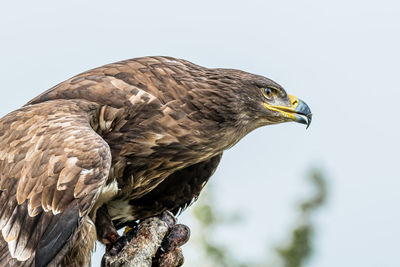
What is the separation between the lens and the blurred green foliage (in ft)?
61.4

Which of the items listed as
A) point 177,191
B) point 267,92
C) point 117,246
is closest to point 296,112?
point 267,92

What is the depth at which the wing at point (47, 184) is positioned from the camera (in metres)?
6.77

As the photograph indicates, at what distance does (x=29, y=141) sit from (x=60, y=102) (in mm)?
610

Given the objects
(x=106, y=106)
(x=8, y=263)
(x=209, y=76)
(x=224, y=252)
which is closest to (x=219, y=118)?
(x=209, y=76)

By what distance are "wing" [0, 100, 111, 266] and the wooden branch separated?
874 mm

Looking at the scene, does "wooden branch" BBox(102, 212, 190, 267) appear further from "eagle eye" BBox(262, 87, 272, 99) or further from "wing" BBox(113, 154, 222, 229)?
"eagle eye" BBox(262, 87, 272, 99)

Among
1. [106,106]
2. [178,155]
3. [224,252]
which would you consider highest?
[106,106]

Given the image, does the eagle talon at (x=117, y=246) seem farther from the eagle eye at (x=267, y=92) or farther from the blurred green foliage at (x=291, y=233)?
the blurred green foliage at (x=291, y=233)

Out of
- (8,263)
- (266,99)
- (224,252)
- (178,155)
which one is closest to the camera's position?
(8,263)

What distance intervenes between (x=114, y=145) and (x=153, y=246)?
0.92m

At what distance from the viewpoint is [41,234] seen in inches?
269

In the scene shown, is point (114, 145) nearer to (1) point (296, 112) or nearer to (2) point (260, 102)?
(2) point (260, 102)

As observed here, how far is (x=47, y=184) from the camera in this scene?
6.81 meters

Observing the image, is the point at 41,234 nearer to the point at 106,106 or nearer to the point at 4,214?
the point at 4,214
